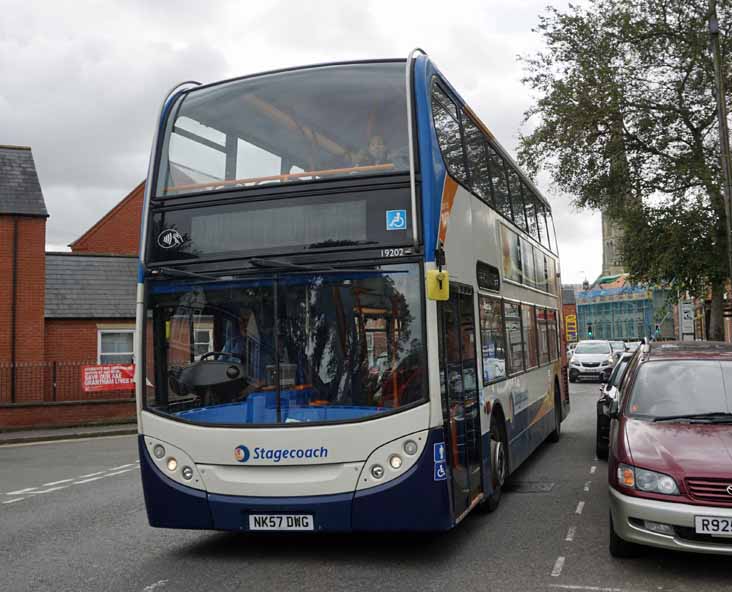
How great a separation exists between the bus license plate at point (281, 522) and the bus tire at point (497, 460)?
2.59 metres

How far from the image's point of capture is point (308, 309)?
22.1ft

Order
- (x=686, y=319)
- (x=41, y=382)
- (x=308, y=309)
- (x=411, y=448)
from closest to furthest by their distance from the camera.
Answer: (x=411, y=448), (x=308, y=309), (x=41, y=382), (x=686, y=319)

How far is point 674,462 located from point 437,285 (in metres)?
2.12

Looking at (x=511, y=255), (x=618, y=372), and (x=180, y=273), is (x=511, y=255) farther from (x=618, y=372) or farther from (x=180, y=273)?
(x=180, y=273)

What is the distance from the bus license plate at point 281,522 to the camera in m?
6.46

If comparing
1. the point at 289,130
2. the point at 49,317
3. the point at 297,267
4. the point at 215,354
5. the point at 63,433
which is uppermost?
the point at 289,130

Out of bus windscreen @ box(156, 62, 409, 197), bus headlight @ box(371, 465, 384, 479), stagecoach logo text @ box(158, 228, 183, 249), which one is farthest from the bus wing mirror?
stagecoach logo text @ box(158, 228, 183, 249)

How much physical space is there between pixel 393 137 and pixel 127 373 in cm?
1934

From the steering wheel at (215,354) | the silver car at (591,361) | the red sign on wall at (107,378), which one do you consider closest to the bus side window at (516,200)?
the steering wheel at (215,354)

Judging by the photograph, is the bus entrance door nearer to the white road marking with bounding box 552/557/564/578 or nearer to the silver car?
the white road marking with bounding box 552/557/564/578

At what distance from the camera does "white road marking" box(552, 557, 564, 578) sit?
20.7 feet

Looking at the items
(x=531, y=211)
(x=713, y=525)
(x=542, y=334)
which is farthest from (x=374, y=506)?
(x=531, y=211)

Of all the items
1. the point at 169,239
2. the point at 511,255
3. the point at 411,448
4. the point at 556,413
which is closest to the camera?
the point at 411,448

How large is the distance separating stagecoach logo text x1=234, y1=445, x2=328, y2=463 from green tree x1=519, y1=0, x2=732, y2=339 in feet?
77.6
